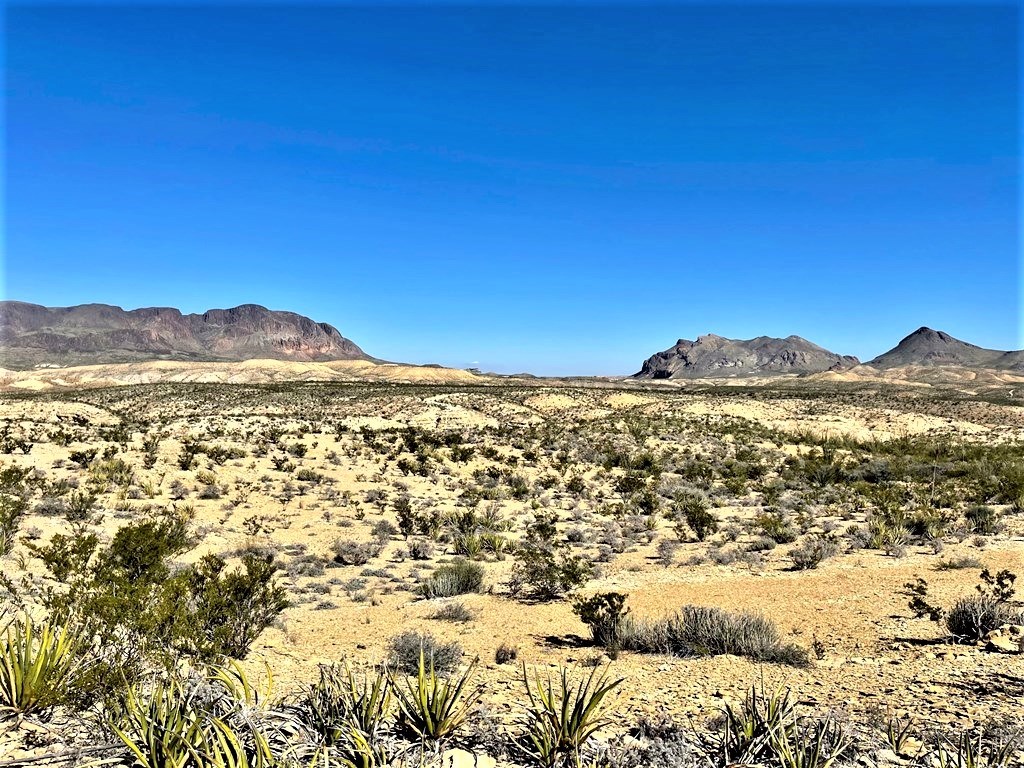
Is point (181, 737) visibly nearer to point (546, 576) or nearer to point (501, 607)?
point (501, 607)

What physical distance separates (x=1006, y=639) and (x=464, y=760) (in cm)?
655

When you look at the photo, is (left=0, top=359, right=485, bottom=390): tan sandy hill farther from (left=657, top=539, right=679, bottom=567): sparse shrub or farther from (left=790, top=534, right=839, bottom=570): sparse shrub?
(left=790, top=534, right=839, bottom=570): sparse shrub

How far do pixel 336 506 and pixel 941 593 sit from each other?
13542 millimetres

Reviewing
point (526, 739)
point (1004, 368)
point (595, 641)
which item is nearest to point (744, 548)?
point (595, 641)

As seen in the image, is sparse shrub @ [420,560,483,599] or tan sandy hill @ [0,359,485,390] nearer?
sparse shrub @ [420,560,483,599]

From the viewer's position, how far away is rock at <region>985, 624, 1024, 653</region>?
6359 mm

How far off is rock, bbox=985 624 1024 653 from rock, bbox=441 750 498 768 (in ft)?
19.5

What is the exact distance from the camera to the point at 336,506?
53.0 ft

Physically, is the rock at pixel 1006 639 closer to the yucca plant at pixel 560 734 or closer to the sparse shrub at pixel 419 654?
the yucca plant at pixel 560 734

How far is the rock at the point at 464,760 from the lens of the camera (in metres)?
3.84

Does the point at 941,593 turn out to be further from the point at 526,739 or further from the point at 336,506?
the point at 336,506

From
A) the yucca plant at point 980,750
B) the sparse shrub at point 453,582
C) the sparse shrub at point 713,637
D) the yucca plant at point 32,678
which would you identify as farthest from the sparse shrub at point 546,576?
the yucca plant at point 32,678

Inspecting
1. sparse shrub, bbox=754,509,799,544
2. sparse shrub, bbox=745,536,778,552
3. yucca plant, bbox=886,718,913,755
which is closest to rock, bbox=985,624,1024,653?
yucca plant, bbox=886,718,913,755

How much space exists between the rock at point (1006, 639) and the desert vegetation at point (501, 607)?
0.12 ft
